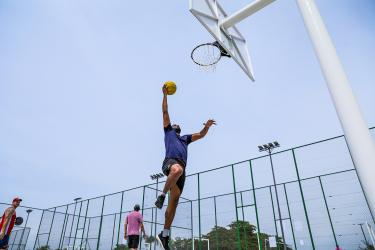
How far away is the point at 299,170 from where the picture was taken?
8.64 meters

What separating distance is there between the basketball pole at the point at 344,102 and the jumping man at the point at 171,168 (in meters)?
1.89

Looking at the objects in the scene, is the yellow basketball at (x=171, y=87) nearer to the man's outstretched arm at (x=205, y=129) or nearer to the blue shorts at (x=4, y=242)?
the man's outstretched arm at (x=205, y=129)

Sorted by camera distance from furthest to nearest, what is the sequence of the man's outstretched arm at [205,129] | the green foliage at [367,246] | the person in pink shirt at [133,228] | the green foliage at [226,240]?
1. the green foliage at [226,240]
2. the green foliage at [367,246]
3. the person in pink shirt at [133,228]
4. the man's outstretched arm at [205,129]

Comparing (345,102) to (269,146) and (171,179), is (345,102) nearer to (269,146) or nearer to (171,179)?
(171,179)

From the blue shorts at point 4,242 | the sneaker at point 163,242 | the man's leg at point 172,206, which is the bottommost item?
the sneaker at point 163,242

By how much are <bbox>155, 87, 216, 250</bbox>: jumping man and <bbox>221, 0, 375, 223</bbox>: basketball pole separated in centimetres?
189

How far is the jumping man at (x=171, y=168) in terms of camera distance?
3203 mm

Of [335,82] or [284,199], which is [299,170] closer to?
[284,199]

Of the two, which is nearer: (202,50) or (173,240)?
(202,50)

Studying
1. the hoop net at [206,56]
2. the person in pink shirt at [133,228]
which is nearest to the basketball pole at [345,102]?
the hoop net at [206,56]

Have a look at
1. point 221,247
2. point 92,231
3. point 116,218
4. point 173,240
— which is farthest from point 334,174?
point 92,231

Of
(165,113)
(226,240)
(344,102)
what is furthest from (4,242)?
(226,240)

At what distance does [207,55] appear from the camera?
16.3 feet

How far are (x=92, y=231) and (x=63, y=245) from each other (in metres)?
2.79
